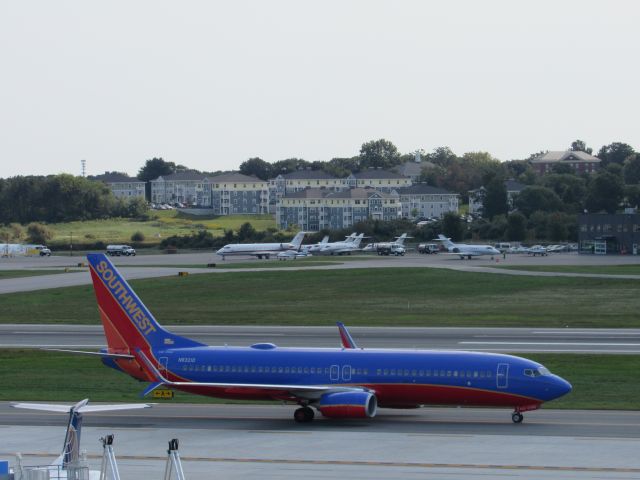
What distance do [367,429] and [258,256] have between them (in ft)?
457

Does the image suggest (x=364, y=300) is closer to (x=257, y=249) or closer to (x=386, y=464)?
(x=386, y=464)

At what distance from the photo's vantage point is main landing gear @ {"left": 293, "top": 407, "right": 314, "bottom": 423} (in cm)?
4372

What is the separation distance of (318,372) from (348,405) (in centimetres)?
253

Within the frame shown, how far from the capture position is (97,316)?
92188mm

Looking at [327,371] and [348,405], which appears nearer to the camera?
[348,405]

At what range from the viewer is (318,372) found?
1748 inches

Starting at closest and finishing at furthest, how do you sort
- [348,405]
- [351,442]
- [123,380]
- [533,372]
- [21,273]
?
[351,442] → [348,405] → [533,372] → [123,380] → [21,273]

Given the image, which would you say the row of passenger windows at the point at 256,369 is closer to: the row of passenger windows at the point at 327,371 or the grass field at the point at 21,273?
the row of passenger windows at the point at 327,371

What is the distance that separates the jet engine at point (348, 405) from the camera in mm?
42250

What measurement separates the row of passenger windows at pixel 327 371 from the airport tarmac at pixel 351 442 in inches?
74.9

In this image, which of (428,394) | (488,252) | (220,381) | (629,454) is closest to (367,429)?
(428,394)

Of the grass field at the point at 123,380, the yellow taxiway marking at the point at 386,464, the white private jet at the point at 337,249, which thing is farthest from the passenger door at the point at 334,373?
the white private jet at the point at 337,249

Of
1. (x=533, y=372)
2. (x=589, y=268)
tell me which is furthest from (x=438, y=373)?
(x=589, y=268)

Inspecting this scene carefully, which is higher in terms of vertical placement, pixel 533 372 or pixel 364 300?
pixel 533 372
